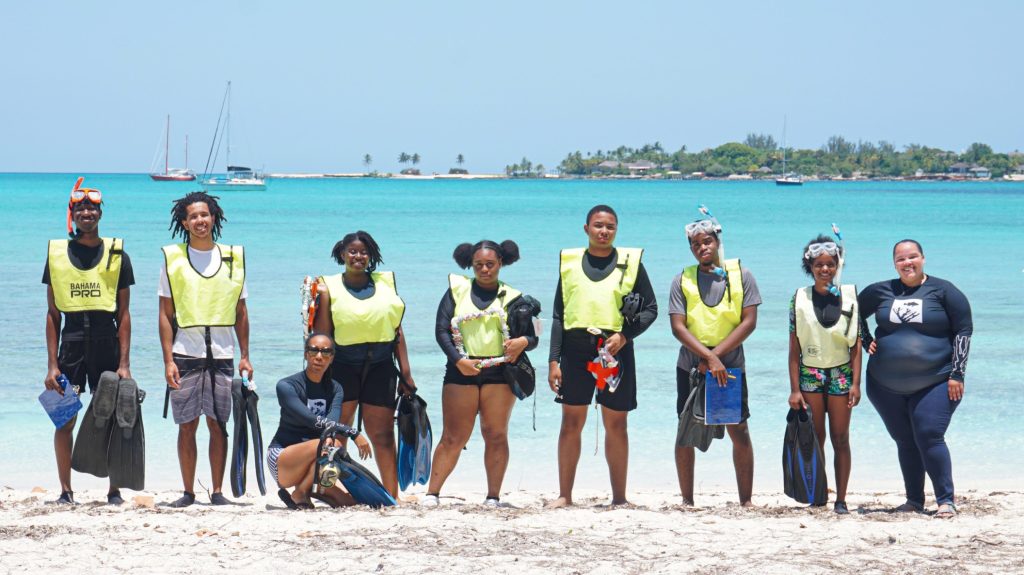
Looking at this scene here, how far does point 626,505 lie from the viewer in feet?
21.4

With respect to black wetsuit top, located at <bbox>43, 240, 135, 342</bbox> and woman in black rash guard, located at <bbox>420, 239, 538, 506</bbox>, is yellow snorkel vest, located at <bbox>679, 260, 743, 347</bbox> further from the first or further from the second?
black wetsuit top, located at <bbox>43, 240, 135, 342</bbox>

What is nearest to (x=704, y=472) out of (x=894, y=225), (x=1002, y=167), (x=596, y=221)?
(x=596, y=221)

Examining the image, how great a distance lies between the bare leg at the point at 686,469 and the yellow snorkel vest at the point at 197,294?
2.65 meters

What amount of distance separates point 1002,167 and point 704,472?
668ft

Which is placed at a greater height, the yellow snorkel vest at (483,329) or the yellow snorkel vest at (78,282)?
the yellow snorkel vest at (78,282)

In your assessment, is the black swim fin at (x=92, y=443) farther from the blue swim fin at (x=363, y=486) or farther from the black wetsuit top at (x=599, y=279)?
the black wetsuit top at (x=599, y=279)

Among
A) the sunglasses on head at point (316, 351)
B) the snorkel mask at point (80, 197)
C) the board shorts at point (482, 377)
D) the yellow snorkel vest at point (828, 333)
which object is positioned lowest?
the board shorts at point (482, 377)

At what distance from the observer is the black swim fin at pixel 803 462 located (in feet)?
20.7

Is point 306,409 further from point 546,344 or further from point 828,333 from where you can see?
point 546,344

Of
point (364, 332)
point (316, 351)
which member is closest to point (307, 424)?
point (316, 351)

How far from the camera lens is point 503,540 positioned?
5516mm

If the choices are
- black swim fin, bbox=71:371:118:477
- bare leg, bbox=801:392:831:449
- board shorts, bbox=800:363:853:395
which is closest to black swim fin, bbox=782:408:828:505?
bare leg, bbox=801:392:831:449

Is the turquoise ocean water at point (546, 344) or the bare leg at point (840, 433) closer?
the bare leg at point (840, 433)

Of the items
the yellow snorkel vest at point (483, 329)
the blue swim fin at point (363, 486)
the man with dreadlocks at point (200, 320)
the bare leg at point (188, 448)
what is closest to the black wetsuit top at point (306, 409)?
the blue swim fin at point (363, 486)
